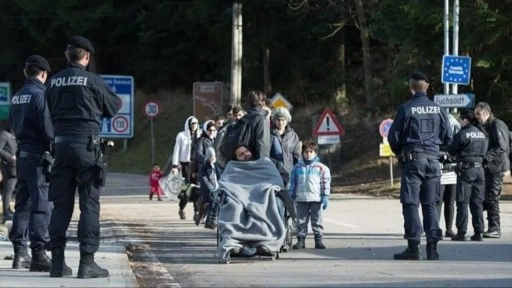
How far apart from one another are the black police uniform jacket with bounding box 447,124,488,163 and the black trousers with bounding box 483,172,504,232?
56 cm

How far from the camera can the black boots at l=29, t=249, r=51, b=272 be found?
38.8 ft

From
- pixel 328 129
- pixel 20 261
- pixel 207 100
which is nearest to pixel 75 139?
pixel 20 261

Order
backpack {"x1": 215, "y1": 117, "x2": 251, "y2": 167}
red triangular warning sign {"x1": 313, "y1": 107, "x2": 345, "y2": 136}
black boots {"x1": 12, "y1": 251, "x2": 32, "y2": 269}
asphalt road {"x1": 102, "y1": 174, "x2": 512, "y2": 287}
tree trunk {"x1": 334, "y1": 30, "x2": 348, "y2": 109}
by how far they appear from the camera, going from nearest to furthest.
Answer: asphalt road {"x1": 102, "y1": 174, "x2": 512, "y2": 287} → black boots {"x1": 12, "y1": 251, "x2": 32, "y2": 269} → backpack {"x1": 215, "y1": 117, "x2": 251, "y2": 167} → red triangular warning sign {"x1": 313, "y1": 107, "x2": 345, "y2": 136} → tree trunk {"x1": 334, "y1": 30, "x2": 348, "y2": 109}

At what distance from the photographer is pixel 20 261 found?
40.2ft

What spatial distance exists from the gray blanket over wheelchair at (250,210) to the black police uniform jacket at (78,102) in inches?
113

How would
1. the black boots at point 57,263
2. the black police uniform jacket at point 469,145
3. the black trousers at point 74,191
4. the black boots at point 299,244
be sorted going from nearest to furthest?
1. the black trousers at point 74,191
2. the black boots at point 57,263
3. the black boots at point 299,244
4. the black police uniform jacket at point 469,145

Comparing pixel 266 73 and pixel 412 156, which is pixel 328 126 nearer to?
A: pixel 266 73

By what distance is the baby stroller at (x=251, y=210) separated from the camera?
44.1ft

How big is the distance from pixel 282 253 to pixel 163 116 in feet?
142

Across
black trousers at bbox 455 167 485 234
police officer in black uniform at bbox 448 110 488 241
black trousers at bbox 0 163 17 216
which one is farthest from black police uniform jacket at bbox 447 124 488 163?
black trousers at bbox 0 163 17 216

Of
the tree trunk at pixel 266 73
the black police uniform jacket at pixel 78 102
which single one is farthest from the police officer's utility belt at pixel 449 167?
the tree trunk at pixel 266 73

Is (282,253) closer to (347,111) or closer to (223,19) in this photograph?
(347,111)

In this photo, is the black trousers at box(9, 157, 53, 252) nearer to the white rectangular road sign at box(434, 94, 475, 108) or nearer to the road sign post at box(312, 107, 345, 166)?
the white rectangular road sign at box(434, 94, 475, 108)

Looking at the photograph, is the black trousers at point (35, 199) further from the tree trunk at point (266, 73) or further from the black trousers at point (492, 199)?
the tree trunk at point (266, 73)
